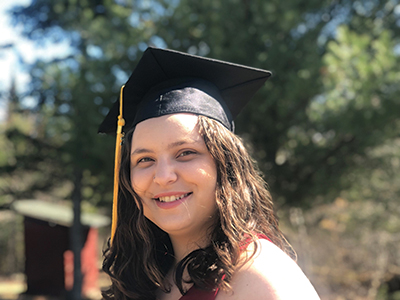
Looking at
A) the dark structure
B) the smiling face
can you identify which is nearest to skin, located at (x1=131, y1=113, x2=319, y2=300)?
the smiling face

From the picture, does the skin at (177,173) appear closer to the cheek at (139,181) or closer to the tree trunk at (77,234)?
the cheek at (139,181)

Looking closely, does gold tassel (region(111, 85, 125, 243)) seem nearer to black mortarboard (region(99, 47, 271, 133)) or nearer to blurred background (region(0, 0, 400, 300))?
black mortarboard (region(99, 47, 271, 133))

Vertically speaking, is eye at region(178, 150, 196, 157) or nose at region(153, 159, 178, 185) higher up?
eye at region(178, 150, 196, 157)

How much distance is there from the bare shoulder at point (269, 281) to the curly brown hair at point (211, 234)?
0.11ft

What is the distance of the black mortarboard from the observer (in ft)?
5.29

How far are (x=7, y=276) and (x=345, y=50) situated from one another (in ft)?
63.1

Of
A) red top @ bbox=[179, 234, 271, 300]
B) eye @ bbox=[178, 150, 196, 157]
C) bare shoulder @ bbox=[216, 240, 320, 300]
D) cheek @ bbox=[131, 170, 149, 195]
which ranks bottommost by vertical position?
red top @ bbox=[179, 234, 271, 300]

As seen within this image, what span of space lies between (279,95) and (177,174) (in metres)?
4.91

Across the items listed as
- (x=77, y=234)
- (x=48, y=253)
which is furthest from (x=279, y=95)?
(x=48, y=253)

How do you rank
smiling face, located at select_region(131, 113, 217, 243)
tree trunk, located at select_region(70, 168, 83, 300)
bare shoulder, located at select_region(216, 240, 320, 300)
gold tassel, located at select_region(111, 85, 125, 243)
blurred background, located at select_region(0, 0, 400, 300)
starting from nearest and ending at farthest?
bare shoulder, located at select_region(216, 240, 320, 300), smiling face, located at select_region(131, 113, 217, 243), gold tassel, located at select_region(111, 85, 125, 243), blurred background, located at select_region(0, 0, 400, 300), tree trunk, located at select_region(70, 168, 83, 300)

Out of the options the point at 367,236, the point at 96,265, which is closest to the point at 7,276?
→ the point at 96,265

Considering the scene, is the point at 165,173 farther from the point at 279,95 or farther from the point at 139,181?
the point at 279,95

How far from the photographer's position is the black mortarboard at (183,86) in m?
1.61

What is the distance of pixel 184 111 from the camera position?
1.54m
